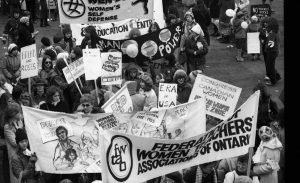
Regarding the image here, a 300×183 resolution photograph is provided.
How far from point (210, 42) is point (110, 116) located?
38.1 ft

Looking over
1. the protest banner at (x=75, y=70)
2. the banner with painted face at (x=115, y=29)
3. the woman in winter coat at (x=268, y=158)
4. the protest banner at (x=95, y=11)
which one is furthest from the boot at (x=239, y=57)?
the woman in winter coat at (x=268, y=158)

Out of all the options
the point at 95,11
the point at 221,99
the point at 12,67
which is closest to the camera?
the point at 221,99

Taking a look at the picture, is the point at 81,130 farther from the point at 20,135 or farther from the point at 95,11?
the point at 95,11

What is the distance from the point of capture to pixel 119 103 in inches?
317

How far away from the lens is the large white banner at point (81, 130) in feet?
22.3

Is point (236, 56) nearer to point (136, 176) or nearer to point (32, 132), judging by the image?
point (32, 132)

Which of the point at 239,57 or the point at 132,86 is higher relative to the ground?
Result: the point at 132,86

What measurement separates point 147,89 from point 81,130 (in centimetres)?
219

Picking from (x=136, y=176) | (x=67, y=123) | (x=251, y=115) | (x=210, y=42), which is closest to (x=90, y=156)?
(x=67, y=123)

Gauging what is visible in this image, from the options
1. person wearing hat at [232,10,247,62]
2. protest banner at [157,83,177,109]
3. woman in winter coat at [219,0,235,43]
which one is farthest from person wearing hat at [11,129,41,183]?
woman in winter coat at [219,0,235,43]

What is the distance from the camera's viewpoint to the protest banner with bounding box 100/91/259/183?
17.9ft

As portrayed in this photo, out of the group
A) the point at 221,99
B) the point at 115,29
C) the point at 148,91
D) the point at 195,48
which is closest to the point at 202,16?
the point at 115,29

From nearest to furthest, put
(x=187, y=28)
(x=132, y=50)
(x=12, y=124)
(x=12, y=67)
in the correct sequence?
(x=12, y=124)
(x=132, y=50)
(x=12, y=67)
(x=187, y=28)

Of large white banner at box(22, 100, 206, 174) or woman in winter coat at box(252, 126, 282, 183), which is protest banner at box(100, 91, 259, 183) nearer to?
woman in winter coat at box(252, 126, 282, 183)
